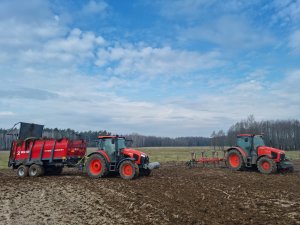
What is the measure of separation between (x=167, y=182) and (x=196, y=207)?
5.17 m

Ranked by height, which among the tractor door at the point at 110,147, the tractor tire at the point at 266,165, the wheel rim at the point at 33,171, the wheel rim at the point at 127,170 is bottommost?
the wheel rim at the point at 33,171

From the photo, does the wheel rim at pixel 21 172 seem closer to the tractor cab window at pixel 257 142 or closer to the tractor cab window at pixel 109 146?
the tractor cab window at pixel 109 146

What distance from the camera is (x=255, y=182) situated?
14203 mm

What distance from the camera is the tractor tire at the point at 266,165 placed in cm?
1764

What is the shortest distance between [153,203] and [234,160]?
11347mm

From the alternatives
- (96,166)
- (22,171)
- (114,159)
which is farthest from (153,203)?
(22,171)

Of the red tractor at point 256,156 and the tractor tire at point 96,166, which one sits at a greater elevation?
the red tractor at point 256,156

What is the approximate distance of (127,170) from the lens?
52.3ft

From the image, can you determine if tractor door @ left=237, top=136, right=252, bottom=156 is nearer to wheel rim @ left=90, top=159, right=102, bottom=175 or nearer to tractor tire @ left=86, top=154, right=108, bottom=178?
tractor tire @ left=86, top=154, right=108, bottom=178

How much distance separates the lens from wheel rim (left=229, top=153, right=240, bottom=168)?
19781mm

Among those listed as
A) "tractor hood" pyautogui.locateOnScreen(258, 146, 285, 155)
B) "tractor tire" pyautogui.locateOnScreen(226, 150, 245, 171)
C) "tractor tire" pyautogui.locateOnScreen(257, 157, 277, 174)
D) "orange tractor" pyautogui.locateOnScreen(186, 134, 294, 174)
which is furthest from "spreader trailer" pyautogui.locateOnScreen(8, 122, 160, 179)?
"tractor hood" pyautogui.locateOnScreen(258, 146, 285, 155)

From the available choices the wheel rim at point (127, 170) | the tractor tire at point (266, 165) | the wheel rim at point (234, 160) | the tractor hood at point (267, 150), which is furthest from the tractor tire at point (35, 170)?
the tractor hood at point (267, 150)

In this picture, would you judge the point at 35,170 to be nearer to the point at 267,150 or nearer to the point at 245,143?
the point at 245,143

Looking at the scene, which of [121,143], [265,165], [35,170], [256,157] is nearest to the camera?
[121,143]
